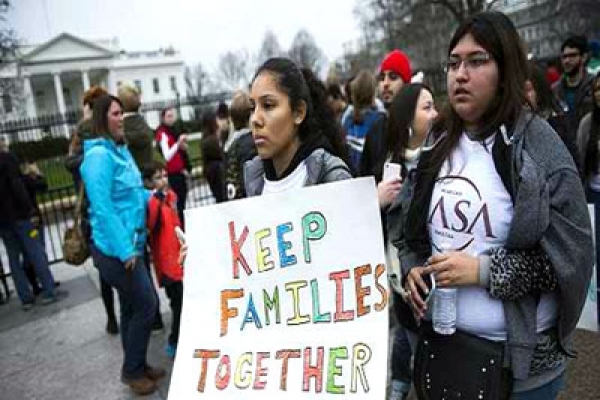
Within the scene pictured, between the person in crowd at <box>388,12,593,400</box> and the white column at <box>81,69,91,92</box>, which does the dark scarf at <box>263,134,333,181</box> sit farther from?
the white column at <box>81,69,91,92</box>

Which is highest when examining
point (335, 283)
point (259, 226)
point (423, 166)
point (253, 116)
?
point (253, 116)

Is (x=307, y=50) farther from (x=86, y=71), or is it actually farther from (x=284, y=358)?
(x=284, y=358)

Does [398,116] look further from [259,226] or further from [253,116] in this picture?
[259,226]

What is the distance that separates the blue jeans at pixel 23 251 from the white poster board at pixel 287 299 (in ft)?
15.3

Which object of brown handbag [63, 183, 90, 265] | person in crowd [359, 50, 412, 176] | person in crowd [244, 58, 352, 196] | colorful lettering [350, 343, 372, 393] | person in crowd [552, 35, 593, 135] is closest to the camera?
colorful lettering [350, 343, 372, 393]

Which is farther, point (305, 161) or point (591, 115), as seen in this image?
point (591, 115)

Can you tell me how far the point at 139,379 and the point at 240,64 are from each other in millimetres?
76748

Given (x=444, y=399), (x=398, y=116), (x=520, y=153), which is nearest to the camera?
(x=520, y=153)

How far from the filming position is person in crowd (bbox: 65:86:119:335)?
4.25m

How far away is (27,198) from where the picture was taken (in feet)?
Answer: 19.0

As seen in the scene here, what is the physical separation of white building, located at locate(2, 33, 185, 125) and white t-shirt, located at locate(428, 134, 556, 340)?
60065 millimetres

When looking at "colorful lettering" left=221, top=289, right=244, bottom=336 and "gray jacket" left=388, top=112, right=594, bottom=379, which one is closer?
"gray jacket" left=388, top=112, right=594, bottom=379

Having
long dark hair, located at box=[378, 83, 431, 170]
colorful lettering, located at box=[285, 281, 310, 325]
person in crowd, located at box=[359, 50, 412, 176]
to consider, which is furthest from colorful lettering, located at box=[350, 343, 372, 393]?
person in crowd, located at box=[359, 50, 412, 176]

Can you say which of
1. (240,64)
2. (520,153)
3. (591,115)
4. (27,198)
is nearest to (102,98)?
(27,198)
